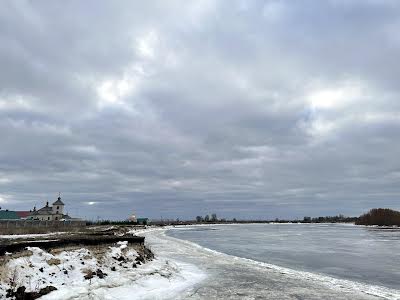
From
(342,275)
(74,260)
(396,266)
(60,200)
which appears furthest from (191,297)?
(60,200)

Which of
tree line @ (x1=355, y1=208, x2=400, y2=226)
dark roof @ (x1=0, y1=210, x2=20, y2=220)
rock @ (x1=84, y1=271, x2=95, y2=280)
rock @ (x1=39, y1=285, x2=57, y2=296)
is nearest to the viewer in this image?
rock @ (x1=39, y1=285, x2=57, y2=296)

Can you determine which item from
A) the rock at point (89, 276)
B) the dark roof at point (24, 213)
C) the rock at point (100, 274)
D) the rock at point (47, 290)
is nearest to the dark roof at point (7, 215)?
the dark roof at point (24, 213)

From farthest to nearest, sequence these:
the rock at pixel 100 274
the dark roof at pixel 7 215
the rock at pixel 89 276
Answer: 1. the dark roof at pixel 7 215
2. the rock at pixel 100 274
3. the rock at pixel 89 276

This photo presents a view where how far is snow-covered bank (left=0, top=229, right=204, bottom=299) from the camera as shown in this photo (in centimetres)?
1466

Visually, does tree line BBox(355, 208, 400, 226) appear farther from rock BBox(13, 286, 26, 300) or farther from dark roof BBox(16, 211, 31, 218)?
rock BBox(13, 286, 26, 300)

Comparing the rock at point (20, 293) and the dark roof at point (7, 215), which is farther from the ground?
the dark roof at point (7, 215)

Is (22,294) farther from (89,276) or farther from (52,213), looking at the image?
(52,213)

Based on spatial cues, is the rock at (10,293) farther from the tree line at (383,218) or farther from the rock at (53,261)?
the tree line at (383,218)

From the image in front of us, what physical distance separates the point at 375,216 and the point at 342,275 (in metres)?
159

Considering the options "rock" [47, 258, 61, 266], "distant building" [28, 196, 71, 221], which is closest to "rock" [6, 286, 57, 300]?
"rock" [47, 258, 61, 266]

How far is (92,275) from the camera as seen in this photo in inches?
685

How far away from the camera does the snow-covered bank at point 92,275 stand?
48.1ft

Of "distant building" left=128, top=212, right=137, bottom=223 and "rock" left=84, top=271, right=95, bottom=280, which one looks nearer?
"rock" left=84, top=271, right=95, bottom=280

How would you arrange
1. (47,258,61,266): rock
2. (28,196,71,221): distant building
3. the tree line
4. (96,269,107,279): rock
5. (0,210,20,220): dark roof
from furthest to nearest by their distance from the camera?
the tree line → (28,196,71,221): distant building → (0,210,20,220): dark roof → (96,269,107,279): rock → (47,258,61,266): rock
